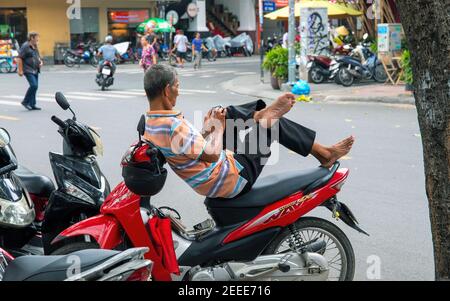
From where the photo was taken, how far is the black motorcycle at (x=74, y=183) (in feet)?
14.7

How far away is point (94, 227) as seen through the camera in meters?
4.01

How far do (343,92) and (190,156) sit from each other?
542 inches

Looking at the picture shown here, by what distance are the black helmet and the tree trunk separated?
148 centimetres

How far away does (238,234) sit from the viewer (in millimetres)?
3990

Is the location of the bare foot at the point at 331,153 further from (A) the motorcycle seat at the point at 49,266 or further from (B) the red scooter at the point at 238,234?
(A) the motorcycle seat at the point at 49,266

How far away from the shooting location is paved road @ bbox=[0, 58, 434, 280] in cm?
541

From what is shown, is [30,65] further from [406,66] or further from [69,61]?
[69,61]

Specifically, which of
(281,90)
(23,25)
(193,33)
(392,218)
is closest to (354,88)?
(281,90)

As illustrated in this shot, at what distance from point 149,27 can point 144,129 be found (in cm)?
3150

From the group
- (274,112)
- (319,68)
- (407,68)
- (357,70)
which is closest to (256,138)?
(274,112)

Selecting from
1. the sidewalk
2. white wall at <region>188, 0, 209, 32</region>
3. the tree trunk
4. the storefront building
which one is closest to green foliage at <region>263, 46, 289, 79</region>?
the sidewalk

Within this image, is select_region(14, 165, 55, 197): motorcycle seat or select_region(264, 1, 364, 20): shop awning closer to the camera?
select_region(14, 165, 55, 197): motorcycle seat

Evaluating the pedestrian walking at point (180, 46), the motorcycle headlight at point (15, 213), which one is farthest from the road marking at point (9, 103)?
the pedestrian walking at point (180, 46)

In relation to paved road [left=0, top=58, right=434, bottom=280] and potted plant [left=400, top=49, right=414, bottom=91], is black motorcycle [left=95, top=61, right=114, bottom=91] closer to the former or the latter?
paved road [left=0, top=58, right=434, bottom=280]
